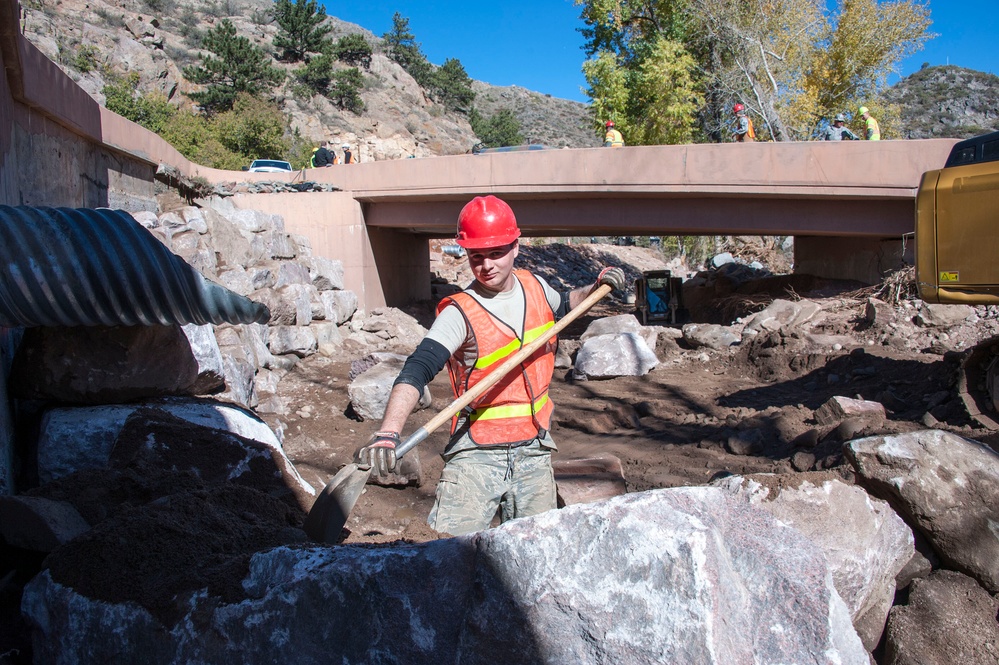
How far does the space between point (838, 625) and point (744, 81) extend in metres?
24.5

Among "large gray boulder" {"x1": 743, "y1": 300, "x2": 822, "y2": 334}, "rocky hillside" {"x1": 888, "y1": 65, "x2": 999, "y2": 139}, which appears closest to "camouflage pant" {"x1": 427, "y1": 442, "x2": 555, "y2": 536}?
"large gray boulder" {"x1": 743, "y1": 300, "x2": 822, "y2": 334}

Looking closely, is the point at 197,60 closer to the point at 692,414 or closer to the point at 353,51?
the point at 353,51

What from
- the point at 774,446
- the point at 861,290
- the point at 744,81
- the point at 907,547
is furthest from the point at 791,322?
the point at 744,81

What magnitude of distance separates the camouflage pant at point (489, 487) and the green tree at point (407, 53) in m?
54.1

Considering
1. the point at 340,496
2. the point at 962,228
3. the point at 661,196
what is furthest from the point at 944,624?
the point at 661,196

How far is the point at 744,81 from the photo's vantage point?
23188 millimetres

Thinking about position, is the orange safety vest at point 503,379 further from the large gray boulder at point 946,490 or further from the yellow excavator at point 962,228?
the yellow excavator at point 962,228

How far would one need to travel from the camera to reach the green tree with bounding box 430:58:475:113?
52.6m

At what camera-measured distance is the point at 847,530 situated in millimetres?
2252

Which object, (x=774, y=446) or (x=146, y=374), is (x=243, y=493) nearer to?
(x=146, y=374)

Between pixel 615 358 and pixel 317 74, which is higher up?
pixel 317 74

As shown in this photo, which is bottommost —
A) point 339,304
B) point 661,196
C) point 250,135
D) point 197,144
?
point 339,304

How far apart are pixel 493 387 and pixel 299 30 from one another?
46538 millimetres

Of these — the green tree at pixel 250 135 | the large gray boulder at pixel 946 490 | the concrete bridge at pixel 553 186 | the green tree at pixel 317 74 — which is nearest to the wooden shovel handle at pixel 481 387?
the large gray boulder at pixel 946 490
